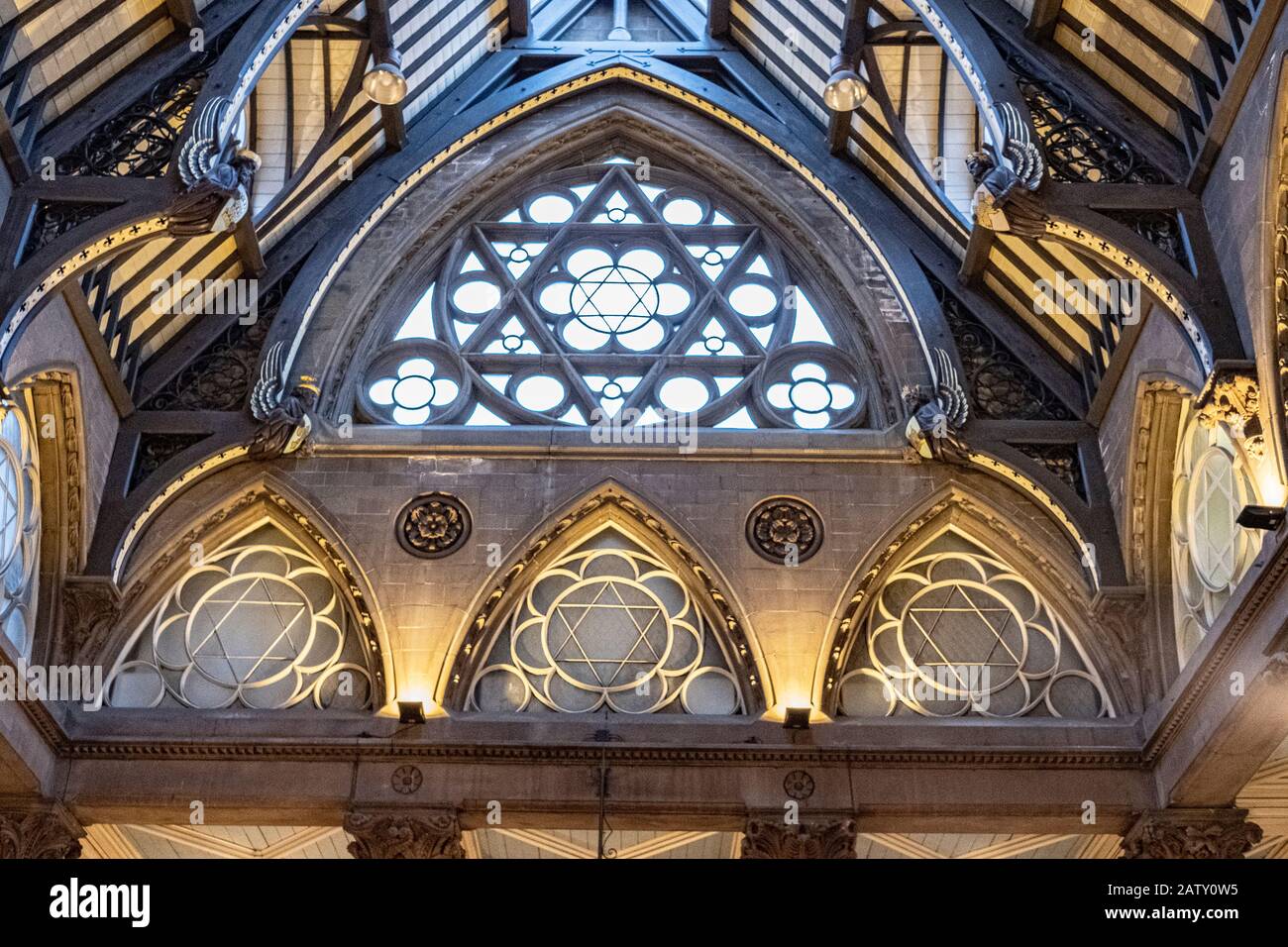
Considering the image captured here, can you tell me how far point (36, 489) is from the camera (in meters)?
14.1

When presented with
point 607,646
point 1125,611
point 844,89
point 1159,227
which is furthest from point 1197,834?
point 844,89

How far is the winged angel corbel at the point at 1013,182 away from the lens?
12.7 metres

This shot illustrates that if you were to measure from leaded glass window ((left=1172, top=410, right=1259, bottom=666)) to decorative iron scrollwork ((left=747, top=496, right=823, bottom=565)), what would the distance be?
332cm

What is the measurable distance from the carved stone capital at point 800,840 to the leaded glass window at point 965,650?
4.37 ft

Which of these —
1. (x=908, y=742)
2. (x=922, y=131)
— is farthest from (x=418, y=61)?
(x=908, y=742)

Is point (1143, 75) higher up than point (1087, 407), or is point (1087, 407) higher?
point (1143, 75)

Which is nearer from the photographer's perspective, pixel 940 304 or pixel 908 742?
pixel 908 742

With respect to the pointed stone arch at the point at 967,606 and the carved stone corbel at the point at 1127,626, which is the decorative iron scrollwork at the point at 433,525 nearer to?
the pointed stone arch at the point at 967,606

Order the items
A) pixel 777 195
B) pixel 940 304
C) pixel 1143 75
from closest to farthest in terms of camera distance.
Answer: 1. pixel 1143 75
2. pixel 940 304
3. pixel 777 195

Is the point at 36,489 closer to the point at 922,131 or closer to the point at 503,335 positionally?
the point at 503,335

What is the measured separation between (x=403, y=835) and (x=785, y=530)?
4.59 metres
